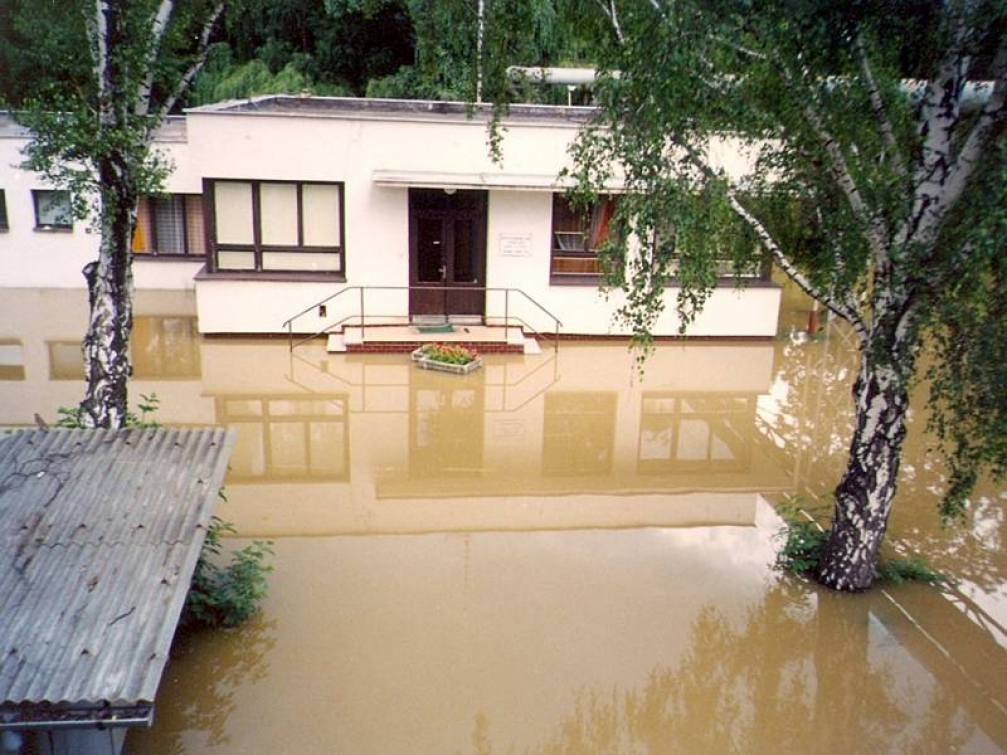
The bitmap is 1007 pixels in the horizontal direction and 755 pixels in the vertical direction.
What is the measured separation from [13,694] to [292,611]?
304 cm

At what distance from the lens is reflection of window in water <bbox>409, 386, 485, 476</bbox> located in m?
9.64

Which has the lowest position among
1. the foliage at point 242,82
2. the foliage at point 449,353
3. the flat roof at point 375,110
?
→ the foliage at point 449,353

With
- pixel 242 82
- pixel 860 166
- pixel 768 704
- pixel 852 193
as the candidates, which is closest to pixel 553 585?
pixel 768 704

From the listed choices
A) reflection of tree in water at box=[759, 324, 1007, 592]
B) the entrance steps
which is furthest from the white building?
reflection of tree in water at box=[759, 324, 1007, 592]

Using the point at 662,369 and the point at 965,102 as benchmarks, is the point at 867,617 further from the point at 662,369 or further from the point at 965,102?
the point at 662,369

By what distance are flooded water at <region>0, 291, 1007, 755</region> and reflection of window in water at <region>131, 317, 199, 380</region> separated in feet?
0.55

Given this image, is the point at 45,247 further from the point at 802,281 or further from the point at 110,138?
the point at 802,281

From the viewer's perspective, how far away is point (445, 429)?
35.2ft

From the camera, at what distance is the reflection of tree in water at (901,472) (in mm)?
7859

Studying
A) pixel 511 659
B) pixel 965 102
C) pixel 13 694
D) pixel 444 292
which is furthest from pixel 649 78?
pixel 444 292

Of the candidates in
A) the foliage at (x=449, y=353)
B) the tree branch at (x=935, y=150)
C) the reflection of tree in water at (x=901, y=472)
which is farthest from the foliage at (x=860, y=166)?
the foliage at (x=449, y=353)

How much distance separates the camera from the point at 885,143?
20.5 ft

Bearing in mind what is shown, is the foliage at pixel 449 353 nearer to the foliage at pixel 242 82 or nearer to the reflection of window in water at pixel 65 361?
the reflection of window in water at pixel 65 361

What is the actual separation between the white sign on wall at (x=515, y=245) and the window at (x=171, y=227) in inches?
269
